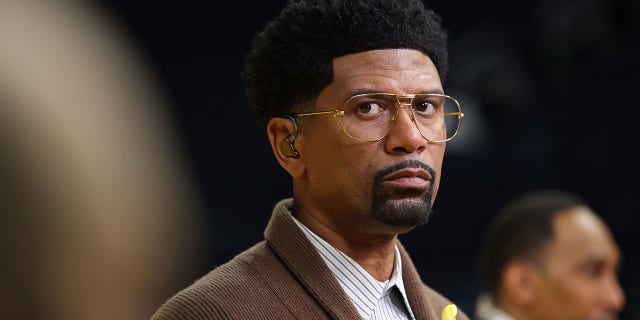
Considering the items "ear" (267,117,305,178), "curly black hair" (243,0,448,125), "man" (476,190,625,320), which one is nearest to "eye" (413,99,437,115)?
"curly black hair" (243,0,448,125)

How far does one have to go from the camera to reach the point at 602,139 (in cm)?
679

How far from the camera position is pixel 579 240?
4.04 m

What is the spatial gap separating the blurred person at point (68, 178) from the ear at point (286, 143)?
159 cm

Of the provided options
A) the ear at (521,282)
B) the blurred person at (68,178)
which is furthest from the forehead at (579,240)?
the blurred person at (68,178)

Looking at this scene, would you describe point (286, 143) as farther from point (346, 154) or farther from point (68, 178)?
point (68, 178)

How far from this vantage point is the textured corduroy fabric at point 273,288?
6.07 feet

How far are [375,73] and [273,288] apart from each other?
51 centimetres

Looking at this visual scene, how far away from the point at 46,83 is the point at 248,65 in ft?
5.72

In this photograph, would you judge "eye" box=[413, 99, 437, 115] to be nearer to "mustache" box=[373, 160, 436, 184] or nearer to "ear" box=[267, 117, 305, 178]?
"mustache" box=[373, 160, 436, 184]

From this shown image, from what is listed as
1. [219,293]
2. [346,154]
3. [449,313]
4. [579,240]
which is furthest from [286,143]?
[579,240]

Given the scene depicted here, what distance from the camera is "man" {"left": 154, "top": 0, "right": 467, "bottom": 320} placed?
76.9 inches

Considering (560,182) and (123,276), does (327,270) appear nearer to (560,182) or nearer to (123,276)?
(123,276)

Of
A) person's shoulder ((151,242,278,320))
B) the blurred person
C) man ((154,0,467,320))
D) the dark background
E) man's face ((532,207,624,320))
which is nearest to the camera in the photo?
the blurred person

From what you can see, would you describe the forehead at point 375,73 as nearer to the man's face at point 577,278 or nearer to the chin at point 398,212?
the chin at point 398,212
